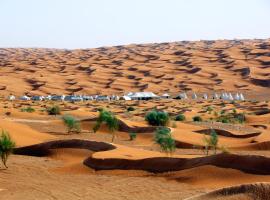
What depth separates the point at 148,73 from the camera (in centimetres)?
11462

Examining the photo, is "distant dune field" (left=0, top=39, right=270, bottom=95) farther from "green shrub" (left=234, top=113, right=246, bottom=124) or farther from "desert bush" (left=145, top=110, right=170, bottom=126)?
"desert bush" (left=145, top=110, right=170, bottom=126)

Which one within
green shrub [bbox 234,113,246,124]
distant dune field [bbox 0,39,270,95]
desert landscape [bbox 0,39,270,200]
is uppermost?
distant dune field [bbox 0,39,270,95]

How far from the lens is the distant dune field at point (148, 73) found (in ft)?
319

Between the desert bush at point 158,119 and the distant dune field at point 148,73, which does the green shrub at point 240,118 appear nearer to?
the desert bush at point 158,119

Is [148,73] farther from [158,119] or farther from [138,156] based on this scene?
[138,156]

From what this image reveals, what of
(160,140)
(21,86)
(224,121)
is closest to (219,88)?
(21,86)

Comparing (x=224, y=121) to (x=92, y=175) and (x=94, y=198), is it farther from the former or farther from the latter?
(x=94, y=198)

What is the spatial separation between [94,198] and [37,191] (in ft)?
8.45

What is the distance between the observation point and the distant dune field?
9725 centimetres

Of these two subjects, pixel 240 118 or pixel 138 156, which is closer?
pixel 138 156

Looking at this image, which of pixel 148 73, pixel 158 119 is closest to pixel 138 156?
pixel 158 119

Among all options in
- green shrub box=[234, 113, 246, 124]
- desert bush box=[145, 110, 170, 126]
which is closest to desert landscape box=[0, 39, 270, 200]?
Result: desert bush box=[145, 110, 170, 126]

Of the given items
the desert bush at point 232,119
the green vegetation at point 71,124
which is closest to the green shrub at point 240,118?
the desert bush at point 232,119

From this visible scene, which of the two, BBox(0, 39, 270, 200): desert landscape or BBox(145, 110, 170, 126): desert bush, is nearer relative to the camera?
BBox(0, 39, 270, 200): desert landscape
